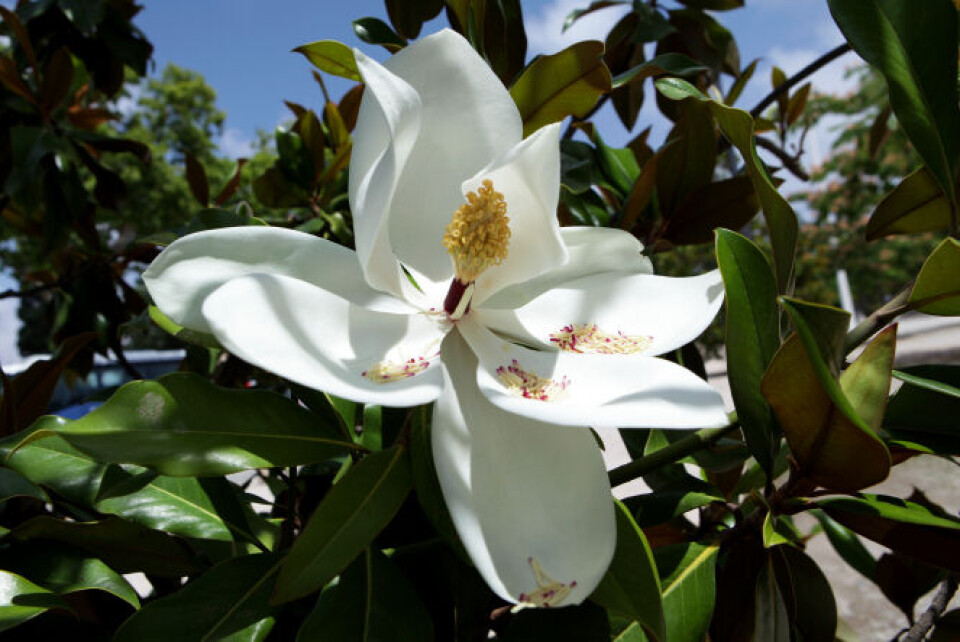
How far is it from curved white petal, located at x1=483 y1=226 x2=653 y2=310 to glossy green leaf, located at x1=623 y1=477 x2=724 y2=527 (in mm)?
248

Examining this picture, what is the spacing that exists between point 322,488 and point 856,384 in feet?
2.66

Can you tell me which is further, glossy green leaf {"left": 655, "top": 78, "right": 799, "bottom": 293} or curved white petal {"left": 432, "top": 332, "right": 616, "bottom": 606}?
glossy green leaf {"left": 655, "top": 78, "right": 799, "bottom": 293}

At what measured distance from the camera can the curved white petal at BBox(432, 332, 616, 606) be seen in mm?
419

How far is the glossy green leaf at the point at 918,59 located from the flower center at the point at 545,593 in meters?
0.52

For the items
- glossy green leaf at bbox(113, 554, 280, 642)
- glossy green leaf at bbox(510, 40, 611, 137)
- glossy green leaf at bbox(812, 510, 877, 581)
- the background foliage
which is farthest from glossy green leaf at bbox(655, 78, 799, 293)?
glossy green leaf at bbox(812, 510, 877, 581)

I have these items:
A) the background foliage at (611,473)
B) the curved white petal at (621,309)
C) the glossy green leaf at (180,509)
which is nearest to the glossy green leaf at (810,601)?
the background foliage at (611,473)

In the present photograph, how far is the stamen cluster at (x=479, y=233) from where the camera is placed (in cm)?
54

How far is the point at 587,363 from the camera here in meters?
0.50

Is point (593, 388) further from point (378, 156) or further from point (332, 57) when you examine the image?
point (332, 57)

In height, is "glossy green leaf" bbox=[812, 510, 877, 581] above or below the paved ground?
above

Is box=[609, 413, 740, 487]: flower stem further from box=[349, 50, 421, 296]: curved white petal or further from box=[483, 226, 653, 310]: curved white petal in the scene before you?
box=[349, 50, 421, 296]: curved white petal

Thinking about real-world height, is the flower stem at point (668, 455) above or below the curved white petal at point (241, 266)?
below

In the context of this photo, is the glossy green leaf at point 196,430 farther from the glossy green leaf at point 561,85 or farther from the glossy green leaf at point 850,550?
the glossy green leaf at point 850,550

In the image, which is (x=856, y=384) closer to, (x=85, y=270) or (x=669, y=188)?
(x=669, y=188)
